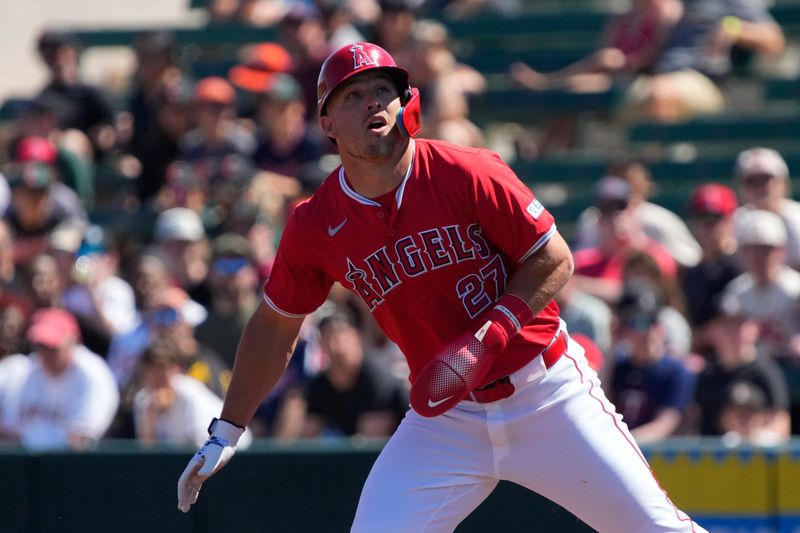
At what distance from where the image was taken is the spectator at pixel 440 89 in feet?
32.8

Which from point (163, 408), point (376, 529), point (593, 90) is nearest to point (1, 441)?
point (163, 408)

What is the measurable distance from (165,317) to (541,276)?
13.2 ft

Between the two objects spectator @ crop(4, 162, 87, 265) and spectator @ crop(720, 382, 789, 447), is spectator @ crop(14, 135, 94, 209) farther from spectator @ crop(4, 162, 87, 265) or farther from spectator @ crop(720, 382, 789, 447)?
spectator @ crop(720, 382, 789, 447)

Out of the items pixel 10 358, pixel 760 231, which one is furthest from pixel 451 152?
pixel 10 358

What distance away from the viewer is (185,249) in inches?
375

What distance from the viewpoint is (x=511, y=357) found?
4.68 m

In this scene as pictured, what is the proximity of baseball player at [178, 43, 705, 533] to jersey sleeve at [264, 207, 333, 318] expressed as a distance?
2 cm

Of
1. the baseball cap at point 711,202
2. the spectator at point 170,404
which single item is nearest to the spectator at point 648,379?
the baseball cap at point 711,202

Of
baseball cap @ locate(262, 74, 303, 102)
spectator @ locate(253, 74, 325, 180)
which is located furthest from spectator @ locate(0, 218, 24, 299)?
baseball cap @ locate(262, 74, 303, 102)

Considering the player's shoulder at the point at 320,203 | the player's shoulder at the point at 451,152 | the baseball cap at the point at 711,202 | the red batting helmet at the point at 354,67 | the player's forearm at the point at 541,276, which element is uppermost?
the red batting helmet at the point at 354,67

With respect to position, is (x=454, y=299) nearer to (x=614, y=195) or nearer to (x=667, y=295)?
(x=667, y=295)

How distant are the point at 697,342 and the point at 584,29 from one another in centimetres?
459

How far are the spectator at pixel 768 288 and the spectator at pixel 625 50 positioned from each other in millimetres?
3103

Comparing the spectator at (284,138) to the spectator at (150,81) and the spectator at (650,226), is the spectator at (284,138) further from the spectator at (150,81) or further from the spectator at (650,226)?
the spectator at (650,226)
